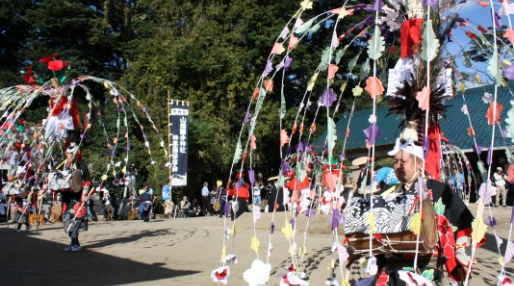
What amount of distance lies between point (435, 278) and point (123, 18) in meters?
34.1

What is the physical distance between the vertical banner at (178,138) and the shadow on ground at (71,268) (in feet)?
37.0

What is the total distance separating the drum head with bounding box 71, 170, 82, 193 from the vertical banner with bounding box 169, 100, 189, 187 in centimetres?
1213

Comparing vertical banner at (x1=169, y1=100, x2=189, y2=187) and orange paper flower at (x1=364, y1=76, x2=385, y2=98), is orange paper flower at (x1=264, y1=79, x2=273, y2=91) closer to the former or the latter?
orange paper flower at (x1=364, y1=76, x2=385, y2=98)

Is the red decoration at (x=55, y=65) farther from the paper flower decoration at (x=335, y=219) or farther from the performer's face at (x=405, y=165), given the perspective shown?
the performer's face at (x=405, y=165)

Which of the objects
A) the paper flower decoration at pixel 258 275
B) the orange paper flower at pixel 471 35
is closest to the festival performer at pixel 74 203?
the paper flower decoration at pixel 258 275

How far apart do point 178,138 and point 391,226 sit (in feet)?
60.5

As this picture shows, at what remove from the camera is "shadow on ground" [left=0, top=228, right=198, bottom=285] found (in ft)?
20.4

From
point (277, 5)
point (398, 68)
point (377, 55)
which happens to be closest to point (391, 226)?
point (377, 55)

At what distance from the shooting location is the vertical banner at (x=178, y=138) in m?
20.8

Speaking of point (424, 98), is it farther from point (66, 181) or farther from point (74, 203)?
point (74, 203)

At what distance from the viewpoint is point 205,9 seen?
93.1 feet

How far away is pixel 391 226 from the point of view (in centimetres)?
318

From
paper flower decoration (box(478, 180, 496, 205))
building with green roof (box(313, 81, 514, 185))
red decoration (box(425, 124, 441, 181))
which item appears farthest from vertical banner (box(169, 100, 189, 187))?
paper flower decoration (box(478, 180, 496, 205))

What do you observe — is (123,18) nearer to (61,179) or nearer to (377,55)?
(61,179)
